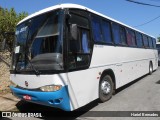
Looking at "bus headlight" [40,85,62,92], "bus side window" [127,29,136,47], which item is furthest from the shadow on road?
"bus side window" [127,29,136,47]

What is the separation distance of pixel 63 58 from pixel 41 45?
0.78 metres

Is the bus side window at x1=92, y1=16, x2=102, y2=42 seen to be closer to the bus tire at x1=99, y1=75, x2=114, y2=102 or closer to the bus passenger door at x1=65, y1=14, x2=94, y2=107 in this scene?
the bus passenger door at x1=65, y1=14, x2=94, y2=107

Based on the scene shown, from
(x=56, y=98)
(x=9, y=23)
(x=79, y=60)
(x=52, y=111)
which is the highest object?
(x=9, y=23)

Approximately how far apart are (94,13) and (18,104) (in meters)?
4.02

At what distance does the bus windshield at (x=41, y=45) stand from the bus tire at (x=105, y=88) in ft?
7.77

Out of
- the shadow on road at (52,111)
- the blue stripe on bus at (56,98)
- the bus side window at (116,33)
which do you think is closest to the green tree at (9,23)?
the shadow on road at (52,111)

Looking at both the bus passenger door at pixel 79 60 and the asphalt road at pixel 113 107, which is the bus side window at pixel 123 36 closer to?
the asphalt road at pixel 113 107

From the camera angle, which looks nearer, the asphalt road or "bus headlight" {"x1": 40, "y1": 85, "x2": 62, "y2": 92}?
"bus headlight" {"x1": 40, "y1": 85, "x2": 62, "y2": 92}

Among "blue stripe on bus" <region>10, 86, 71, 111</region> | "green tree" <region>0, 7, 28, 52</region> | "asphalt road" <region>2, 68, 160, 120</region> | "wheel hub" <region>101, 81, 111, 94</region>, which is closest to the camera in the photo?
"blue stripe on bus" <region>10, 86, 71, 111</region>

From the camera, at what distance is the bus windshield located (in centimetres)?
546

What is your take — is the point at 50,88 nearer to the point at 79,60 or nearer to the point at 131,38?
the point at 79,60

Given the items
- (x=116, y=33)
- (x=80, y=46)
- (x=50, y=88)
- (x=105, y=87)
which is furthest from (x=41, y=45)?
(x=116, y=33)

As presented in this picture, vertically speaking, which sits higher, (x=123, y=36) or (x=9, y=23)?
(x=9, y=23)

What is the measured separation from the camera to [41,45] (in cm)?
577
